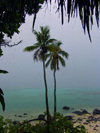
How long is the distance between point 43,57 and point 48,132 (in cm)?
1819

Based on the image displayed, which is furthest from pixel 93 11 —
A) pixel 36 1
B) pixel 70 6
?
pixel 36 1

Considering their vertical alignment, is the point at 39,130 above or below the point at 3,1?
below

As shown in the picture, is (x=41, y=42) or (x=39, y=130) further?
(x=41, y=42)

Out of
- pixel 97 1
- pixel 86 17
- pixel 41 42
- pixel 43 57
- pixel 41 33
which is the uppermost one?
pixel 41 33

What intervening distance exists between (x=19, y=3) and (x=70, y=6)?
573 mm

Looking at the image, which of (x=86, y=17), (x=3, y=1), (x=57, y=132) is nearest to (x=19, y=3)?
(x=3, y=1)

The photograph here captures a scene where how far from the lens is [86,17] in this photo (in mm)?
1628

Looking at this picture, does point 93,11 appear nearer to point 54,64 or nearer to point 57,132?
point 57,132

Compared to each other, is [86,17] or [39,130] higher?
[86,17]

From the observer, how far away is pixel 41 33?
21.8 m

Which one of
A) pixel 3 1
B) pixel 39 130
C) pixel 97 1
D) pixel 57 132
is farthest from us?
pixel 39 130

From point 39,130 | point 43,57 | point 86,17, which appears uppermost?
point 43,57

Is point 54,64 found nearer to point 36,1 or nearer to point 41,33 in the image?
point 41,33

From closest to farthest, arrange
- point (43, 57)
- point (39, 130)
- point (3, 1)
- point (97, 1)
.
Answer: point (3, 1) → point (97, 1) → point (39, 130) → point (43, 57)
